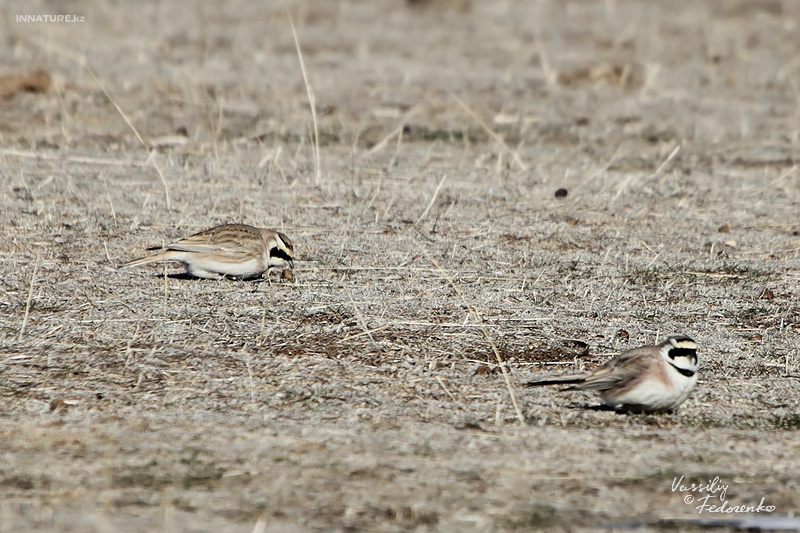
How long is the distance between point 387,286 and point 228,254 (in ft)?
3.30

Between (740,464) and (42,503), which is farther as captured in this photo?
(740,464)

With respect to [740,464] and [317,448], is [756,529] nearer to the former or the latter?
[740,464]

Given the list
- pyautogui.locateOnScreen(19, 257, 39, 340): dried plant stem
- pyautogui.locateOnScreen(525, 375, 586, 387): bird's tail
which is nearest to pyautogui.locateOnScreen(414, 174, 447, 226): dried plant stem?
pyautogui.locateOnScreen(19, 257, 39, 340): dried plant stem

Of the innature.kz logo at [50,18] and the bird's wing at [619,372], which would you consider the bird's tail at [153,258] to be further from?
the innature.kz logo at [50,18]

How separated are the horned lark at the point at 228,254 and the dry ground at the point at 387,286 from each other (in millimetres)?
137

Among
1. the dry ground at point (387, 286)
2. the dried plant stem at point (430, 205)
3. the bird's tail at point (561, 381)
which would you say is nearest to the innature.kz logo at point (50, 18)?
the dry ground at point (387, 286)

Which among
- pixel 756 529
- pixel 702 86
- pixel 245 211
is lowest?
pixel 756 529

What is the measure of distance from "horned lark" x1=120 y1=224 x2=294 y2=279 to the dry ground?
137 mm

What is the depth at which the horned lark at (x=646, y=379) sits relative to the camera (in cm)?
551

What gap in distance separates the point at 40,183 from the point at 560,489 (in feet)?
20.5

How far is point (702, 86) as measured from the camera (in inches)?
601

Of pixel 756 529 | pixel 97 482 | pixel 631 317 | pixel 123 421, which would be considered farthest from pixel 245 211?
pixel 756 529

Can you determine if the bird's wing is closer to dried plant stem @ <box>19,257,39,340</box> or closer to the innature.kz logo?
dried plant stem @ <box>19,257,39,340</box>

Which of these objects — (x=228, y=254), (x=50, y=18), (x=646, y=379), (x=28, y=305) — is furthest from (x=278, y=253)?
(x=50, y=18)
